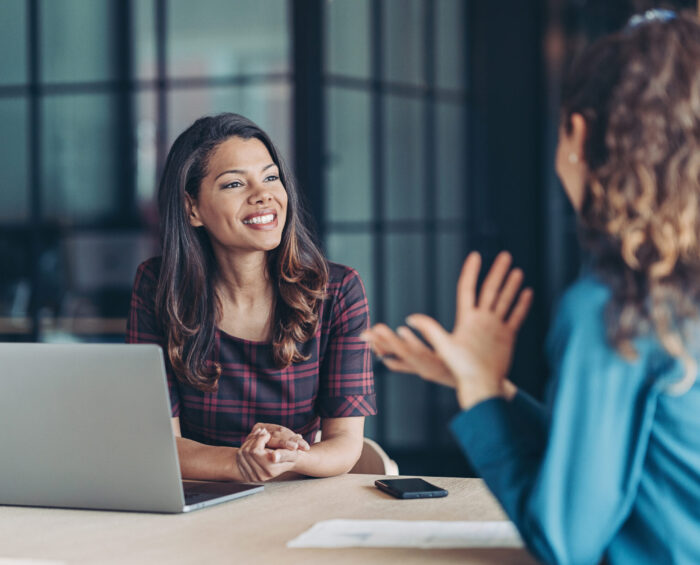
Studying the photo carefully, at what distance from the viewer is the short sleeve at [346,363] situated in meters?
1.86

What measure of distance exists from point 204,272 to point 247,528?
0.77m

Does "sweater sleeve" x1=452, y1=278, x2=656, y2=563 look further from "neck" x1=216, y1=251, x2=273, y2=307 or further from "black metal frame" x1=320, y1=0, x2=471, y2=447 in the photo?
"black metal frame" x1=320, y1=0, x2=471, y2=447

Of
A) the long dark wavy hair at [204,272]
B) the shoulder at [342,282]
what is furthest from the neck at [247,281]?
the shoulder at [342,282]

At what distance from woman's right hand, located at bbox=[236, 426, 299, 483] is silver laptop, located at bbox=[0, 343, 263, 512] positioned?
5.1 inches

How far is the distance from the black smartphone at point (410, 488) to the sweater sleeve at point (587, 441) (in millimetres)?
478

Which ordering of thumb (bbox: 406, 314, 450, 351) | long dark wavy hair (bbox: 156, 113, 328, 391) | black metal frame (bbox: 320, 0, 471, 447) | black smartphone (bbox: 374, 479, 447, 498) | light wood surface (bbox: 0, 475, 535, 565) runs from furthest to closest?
black metal frame (bbox: 320, 0, 471, 447)
long dark wavy hair (bbox: 156, 113, 328, 391)
black smartphone (bbox: 374, 479, 447, 498)
light wood surface (bbox: 0, 475, 535, 565)
thumb (bbox: 406, 314, 450, 351)

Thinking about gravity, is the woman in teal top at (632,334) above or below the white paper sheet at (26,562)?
above

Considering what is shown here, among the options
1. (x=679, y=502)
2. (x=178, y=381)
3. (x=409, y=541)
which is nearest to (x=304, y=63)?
(x=178, y=381)

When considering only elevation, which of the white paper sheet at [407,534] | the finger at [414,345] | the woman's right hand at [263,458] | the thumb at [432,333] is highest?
the thumb at [432,333]

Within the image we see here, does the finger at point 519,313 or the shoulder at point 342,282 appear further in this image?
the shoulder at point 342,282

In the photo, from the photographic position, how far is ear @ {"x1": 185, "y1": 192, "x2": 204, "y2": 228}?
1.97m

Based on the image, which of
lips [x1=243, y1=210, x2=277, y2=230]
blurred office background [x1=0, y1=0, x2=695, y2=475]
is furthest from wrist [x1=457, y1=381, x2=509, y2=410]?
blurred office background [x1=0, y1=0, x2=695, y2=475]

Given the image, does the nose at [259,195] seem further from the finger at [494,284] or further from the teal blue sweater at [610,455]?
the teal blue sweater at [610,455]

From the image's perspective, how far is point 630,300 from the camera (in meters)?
0.93
